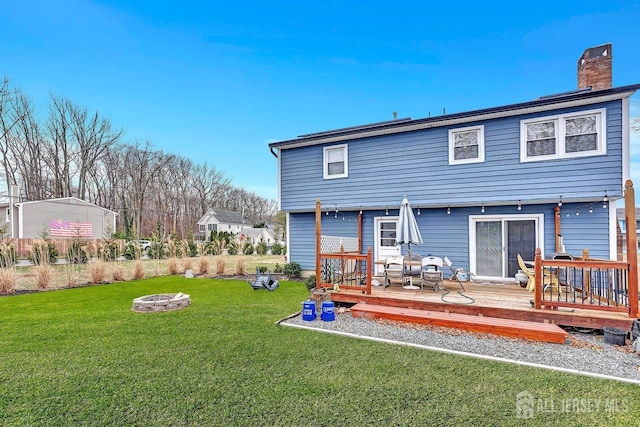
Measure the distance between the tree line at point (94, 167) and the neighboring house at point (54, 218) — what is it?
7.97ft

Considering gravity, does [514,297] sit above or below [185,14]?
below

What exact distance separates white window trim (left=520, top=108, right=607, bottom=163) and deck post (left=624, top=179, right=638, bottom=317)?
3.36 m

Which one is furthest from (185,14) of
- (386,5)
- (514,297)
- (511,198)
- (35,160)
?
(35,160)

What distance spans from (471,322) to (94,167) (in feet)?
118

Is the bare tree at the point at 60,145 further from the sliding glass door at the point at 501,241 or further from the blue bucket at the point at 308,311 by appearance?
the sliding glass door at the point at 501,241

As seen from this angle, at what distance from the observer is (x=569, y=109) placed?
745 centimetres

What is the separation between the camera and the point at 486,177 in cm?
834

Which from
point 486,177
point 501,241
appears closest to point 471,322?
point 501,241

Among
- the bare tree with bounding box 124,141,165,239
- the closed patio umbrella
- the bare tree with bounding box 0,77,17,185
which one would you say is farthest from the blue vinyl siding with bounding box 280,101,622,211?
the bare tree with bounding box 124,141,165,239

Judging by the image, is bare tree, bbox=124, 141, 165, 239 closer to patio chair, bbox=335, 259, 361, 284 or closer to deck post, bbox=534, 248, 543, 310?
patio chair, bbox=335, 259, 361, 284

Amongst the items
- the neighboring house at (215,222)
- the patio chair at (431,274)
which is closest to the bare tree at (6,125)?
the neighboring house at (215,222)

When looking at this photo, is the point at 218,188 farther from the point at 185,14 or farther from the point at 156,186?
the point at 185,14

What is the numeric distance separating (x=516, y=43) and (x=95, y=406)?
17.4 m

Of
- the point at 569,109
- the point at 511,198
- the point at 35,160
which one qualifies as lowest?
the point at 511,198
